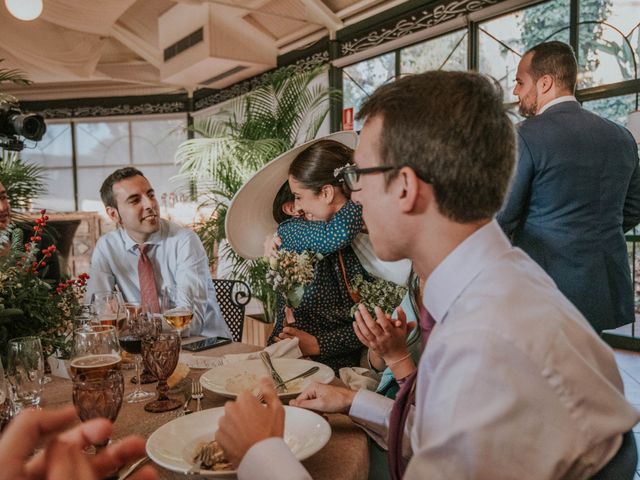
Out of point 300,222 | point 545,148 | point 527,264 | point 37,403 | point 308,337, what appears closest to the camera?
point 527,264

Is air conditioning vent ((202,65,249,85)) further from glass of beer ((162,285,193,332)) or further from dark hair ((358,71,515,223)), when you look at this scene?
dark hair ((358,71,515,223))

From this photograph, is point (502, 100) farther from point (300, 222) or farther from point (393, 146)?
point (300, 222)

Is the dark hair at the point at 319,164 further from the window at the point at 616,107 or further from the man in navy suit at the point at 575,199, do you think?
the window at the point at 616,107

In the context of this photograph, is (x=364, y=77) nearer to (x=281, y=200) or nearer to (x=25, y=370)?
(x=281, y=200)

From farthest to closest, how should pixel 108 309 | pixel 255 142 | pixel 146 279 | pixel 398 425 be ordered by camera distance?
pixel 255 142 < pixel 146 279 < pixel 108 309 < pixel 398 425

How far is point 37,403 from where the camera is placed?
118cm

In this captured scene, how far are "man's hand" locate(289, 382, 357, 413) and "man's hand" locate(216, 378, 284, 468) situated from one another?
305 millimetres

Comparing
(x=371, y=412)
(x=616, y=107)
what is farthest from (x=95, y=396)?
(x=616, y=107)

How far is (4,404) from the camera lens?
0.99 meters

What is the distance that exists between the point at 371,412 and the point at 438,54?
15.4 feet

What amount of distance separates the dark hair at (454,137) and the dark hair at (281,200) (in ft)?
4.52

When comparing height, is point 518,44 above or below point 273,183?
above

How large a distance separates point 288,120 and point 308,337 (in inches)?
114

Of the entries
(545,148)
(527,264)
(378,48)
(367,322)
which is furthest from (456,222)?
(378,48)
